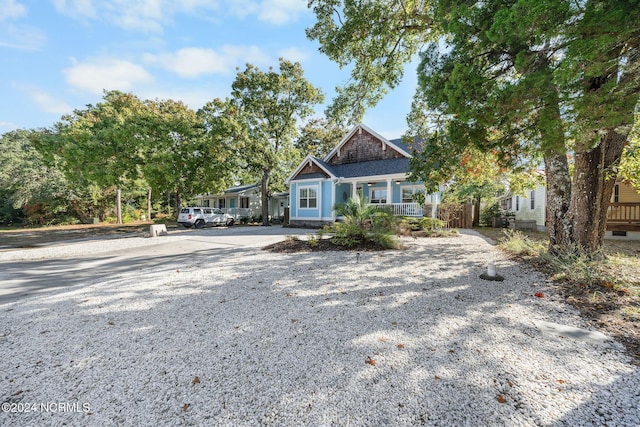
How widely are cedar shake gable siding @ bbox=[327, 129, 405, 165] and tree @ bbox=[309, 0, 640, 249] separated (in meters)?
9.90

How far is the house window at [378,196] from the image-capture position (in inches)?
703

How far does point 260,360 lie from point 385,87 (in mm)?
10530

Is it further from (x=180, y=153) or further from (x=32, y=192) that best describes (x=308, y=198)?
(x=32, y=192)

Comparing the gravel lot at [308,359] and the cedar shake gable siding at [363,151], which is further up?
the cedar shake gable siding at [363,151]

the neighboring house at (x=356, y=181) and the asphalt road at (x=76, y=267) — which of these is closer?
the asphalt road at (x=76, y=267)

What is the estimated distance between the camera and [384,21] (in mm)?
8055

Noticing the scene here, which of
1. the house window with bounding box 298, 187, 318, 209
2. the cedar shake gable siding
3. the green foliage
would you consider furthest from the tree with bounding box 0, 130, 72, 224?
the green foliage

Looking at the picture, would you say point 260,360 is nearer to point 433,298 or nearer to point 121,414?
point 121,414

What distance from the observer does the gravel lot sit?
192cm

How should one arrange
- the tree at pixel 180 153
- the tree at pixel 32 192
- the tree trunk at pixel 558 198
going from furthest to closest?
the tree at pixel 32 192 → the tree at pixel 180 153 → the tree trunk at pixel 558 198

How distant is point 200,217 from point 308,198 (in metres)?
8.98

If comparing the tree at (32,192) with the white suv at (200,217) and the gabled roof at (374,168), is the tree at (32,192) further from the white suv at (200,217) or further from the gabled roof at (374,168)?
the gabled roof at (374,168)

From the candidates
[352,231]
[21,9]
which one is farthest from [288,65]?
[352,231]

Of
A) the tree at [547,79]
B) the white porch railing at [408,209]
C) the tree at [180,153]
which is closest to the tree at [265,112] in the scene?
the tree at [180,153]
